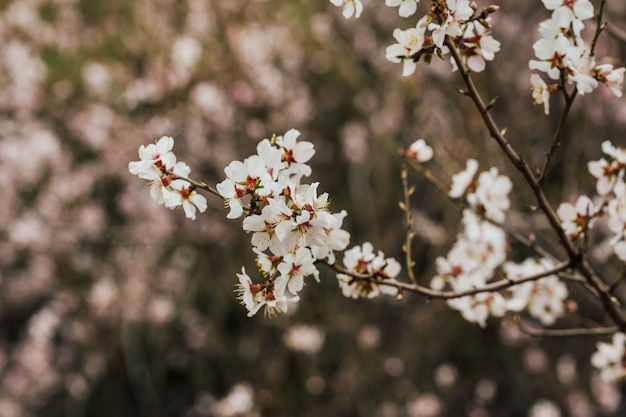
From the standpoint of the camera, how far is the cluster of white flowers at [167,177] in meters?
1.14

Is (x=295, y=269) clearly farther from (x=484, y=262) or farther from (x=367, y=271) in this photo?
(x=484, y=262)

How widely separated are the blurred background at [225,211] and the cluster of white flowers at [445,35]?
2637mm

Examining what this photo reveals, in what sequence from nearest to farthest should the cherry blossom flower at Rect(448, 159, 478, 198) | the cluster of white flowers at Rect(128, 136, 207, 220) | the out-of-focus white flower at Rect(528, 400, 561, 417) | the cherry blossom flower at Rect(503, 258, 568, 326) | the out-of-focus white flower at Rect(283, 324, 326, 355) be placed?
the cluster of white flowers at Rect(128, 136, 207, 220) → the cherry blossom flower at Rect(448, 159, 478, 198) → the cherry blossom flower at Rect(503, 258, 568, 326) → the out-of-focus white flower at Rect(528, 400, 561, 417) → the out-of-focus white flower at Rect(283, 324, 326, 355)

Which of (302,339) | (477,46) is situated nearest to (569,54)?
(477,46)

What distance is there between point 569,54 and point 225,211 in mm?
3384

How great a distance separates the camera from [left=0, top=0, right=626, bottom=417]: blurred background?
4.24 metres

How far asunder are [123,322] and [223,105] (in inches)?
66.6

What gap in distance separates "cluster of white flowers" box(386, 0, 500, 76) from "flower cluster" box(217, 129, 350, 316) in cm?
25

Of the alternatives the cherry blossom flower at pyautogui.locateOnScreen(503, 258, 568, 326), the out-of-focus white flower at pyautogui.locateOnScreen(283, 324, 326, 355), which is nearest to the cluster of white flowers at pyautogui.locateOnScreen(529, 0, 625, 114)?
the cherry blossom flower at pyautogui.locateOnScreen(503, 258, 568, 326)

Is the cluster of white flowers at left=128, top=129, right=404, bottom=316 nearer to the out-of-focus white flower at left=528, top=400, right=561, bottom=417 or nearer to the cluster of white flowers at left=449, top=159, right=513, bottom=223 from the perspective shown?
the cluster of white flowers at left=449, top=159, right=513, bottom=223

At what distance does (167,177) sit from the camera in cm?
116

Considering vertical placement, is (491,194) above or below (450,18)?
above

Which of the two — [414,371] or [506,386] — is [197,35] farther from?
[506,386]

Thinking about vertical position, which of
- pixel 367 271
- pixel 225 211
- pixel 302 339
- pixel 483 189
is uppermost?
pixel 225 211
